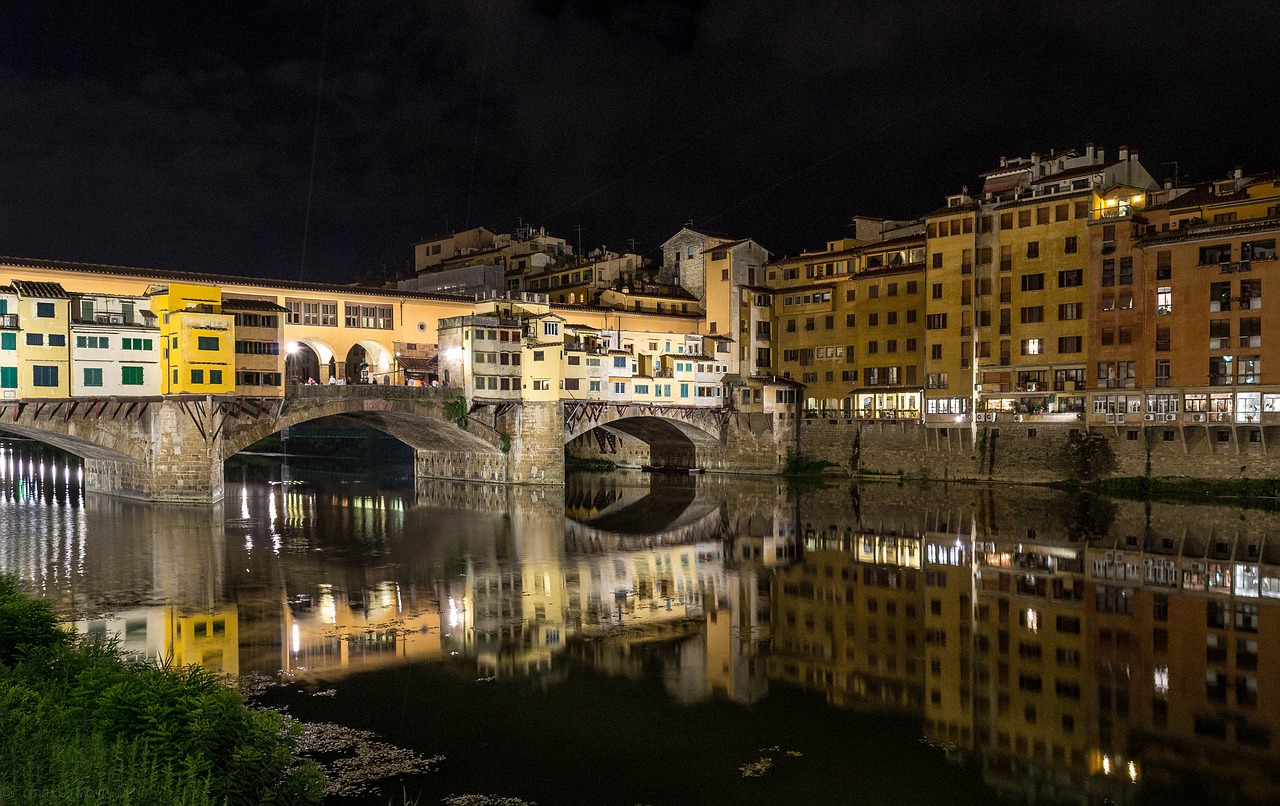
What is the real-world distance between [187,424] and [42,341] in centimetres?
693

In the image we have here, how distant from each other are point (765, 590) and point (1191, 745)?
13.2m

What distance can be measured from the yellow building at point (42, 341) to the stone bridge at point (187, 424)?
78 centimetres

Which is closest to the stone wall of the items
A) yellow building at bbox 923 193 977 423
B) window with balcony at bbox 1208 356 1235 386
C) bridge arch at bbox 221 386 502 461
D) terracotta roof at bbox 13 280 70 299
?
yellow building at bbox 923 193 977 423

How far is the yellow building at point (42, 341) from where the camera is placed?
1626 inches

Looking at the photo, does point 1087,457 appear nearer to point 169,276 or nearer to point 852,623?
point 852,623

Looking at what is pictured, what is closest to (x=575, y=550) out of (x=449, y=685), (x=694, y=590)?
(x=694, y=590)

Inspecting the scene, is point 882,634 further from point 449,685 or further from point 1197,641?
point 449,685

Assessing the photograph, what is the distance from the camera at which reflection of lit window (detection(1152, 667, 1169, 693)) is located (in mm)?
17797

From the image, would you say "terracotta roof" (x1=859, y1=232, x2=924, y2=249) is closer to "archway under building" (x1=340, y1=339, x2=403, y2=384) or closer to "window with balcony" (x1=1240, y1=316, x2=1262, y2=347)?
"window with balcony" (x1=1240, y1=316, x2=1262, y2=347)

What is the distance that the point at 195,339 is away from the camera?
43875mm

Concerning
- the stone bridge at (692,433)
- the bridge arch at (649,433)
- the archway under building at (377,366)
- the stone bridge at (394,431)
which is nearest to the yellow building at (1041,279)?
the stone bridge at (692,433)

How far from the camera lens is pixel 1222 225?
48094mm

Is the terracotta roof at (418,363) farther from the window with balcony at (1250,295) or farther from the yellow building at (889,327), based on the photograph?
the window with balcony at (1250,295)

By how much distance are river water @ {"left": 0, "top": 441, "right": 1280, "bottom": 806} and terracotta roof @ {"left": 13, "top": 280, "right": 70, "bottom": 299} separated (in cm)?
986
